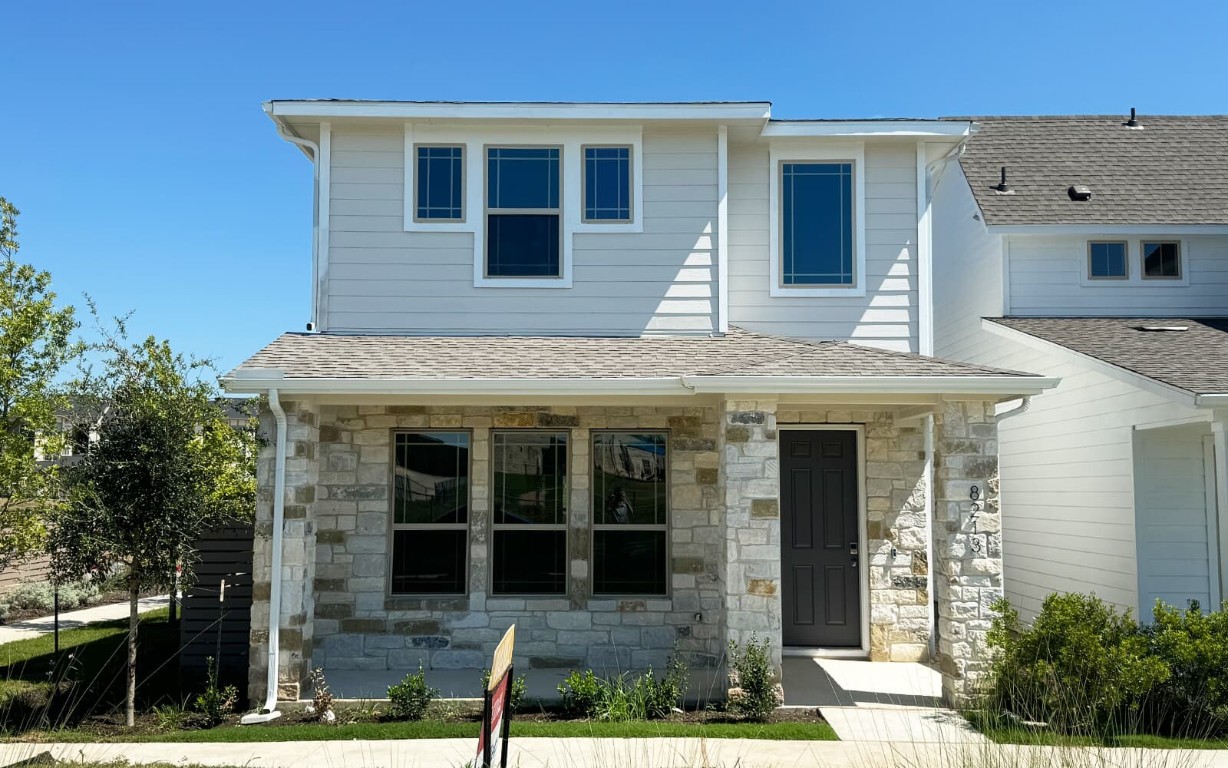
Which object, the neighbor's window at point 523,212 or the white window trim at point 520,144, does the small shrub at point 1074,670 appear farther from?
the neighbor's window at point 523,212

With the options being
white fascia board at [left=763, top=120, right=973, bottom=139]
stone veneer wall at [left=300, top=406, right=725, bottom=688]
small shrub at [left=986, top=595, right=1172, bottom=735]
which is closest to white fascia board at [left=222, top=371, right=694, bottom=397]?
stone veneer wall at [left=300, top=406, right=725, bottom=688]

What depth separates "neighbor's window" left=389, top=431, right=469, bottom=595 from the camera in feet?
28.5

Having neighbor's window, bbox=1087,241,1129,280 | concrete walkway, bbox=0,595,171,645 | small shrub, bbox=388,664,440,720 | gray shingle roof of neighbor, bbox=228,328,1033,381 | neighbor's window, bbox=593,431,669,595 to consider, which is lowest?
concrete walkway, bbox=0,595,171,645

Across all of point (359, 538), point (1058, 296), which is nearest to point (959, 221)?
point (1058, 296)

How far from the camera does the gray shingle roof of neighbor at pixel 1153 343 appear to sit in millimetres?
7828

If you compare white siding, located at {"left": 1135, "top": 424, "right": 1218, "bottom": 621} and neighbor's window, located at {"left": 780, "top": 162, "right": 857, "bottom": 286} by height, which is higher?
neighbor's window, located at {"left": 780, "top": 162, "right": 857, "bottom": 286}

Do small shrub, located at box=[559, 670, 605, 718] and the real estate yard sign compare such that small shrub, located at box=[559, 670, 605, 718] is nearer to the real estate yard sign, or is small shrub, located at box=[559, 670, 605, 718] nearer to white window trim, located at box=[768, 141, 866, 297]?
the real estate yard sign

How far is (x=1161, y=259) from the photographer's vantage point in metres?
11.4

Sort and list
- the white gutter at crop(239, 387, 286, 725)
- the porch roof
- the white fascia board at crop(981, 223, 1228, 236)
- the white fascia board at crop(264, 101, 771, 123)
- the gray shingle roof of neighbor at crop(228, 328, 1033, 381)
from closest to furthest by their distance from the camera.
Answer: the porch roof < the white gutter at crop(239, 387, 286, 725) < the gray shingle roof of neighbor at crop(228, 328, 1033, 381) < the white fascia board at crop(264, 101, 771, 123) < the white fascia board at crop(981, 223, 1228, 236)

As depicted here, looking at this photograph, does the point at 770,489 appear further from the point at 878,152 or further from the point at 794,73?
the point at 794,73

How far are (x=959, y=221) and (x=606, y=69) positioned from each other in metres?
6.04

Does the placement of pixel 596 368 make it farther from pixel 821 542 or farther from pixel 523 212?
pixel 821 542

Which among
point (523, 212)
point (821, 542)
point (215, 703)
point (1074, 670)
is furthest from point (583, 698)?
point (523, 212)

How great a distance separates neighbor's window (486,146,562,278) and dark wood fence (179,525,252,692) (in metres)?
3.83
